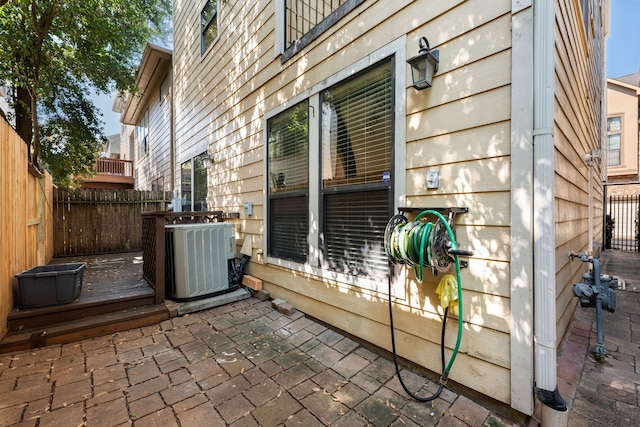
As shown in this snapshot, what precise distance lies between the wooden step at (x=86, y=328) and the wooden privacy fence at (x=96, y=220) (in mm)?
4448

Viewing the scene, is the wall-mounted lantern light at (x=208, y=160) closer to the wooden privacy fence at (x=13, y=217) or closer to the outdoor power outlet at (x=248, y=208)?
the outdoor power outlet at (x=248, y=208)

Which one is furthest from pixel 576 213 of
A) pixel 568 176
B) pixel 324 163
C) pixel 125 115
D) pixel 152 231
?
pixel 125 115

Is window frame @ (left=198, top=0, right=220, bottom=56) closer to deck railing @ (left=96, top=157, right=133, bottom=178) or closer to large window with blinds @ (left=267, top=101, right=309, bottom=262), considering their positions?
large window with blinds @ (left=267, top=101, right=309, bottom=262)

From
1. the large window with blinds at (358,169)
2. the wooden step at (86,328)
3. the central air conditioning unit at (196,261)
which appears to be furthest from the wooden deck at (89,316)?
the large window with blinds at (358,169)

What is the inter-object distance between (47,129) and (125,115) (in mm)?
5977

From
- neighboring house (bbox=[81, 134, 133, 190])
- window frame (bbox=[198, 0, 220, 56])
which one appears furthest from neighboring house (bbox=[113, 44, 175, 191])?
window frame (bbox=[198, 0, 220, 56])

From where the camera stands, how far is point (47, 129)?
7645 mm

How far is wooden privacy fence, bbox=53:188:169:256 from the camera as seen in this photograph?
6.42m

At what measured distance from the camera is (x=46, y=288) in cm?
287

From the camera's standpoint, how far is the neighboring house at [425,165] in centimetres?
169

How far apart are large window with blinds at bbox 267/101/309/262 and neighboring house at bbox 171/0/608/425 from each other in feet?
0.08

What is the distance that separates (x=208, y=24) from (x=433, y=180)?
6183 millimetres

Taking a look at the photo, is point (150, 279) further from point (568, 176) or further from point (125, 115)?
point (125, 115)

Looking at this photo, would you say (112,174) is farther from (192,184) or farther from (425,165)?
(425,165)
